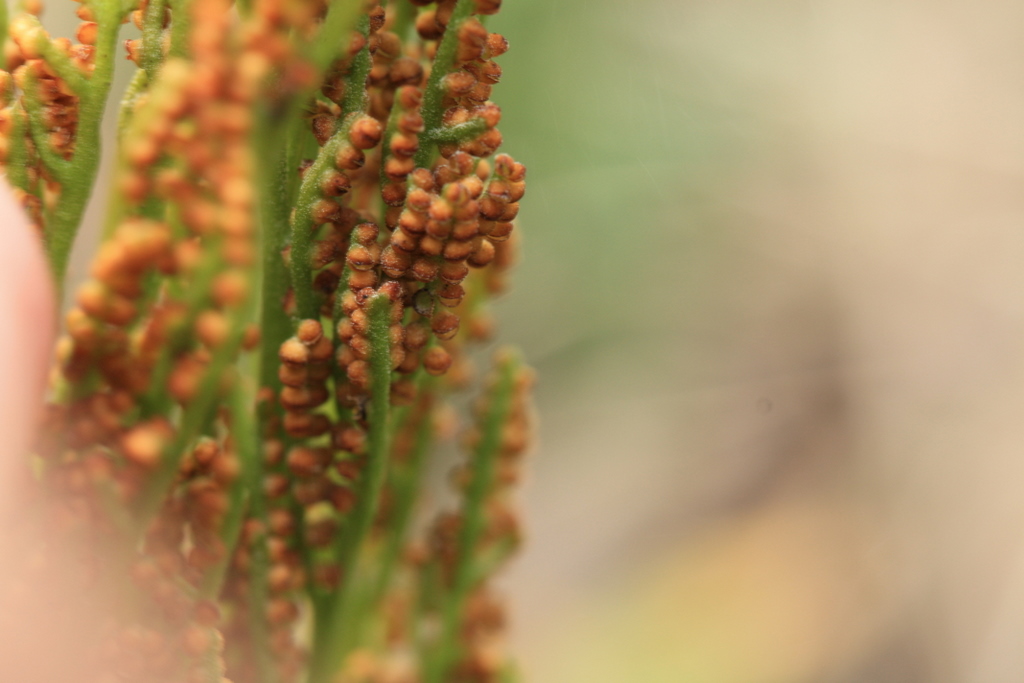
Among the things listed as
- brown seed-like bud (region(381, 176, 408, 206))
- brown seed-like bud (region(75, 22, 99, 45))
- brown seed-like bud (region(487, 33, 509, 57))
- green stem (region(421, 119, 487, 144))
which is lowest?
brown seed-like bud (region(381, 176, 408, 206))

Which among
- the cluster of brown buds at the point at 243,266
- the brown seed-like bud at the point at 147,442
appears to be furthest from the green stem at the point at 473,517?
the brown seed-like bud at the point at 147,442

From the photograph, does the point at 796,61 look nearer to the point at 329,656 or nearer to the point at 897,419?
the point at 897,419

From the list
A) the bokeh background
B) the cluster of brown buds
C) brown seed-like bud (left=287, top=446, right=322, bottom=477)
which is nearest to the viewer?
the cluster of brown buds

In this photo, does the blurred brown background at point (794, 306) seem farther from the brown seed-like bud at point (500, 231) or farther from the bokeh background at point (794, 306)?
the brown seed-like bud at point (500, 231)

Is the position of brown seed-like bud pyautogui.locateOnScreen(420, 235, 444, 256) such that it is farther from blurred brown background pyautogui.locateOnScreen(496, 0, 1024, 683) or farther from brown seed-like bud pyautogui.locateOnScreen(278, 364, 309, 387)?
blurred brown background pyautogui.locateOnScreen(496, 0, 1024, 683)

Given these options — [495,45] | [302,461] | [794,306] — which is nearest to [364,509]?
[302,461]

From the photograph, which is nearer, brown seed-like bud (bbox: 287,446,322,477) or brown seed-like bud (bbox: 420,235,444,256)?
brown seed-like bud (bbox: 420,235,444,256)

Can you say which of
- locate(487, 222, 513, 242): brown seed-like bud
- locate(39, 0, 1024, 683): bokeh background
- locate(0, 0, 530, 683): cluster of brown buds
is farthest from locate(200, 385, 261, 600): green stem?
locate(39, 0, 1024, 683): bokeh background

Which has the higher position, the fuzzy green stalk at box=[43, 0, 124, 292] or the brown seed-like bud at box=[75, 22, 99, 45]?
the brown seed-like bud at box=[75, 22, 99, 45]

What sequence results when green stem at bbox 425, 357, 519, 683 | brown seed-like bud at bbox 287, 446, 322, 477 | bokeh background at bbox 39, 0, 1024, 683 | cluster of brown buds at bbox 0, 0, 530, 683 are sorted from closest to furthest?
1. cluster of brown buds at bbox 0, 0, 530, 683
2. brown seed-like bud at bbox 287, 446, 322, 477
3. green stem at bbox 425, 357, 519, 683
4. bokeh background at bbox 39, 0, 1024, 683
